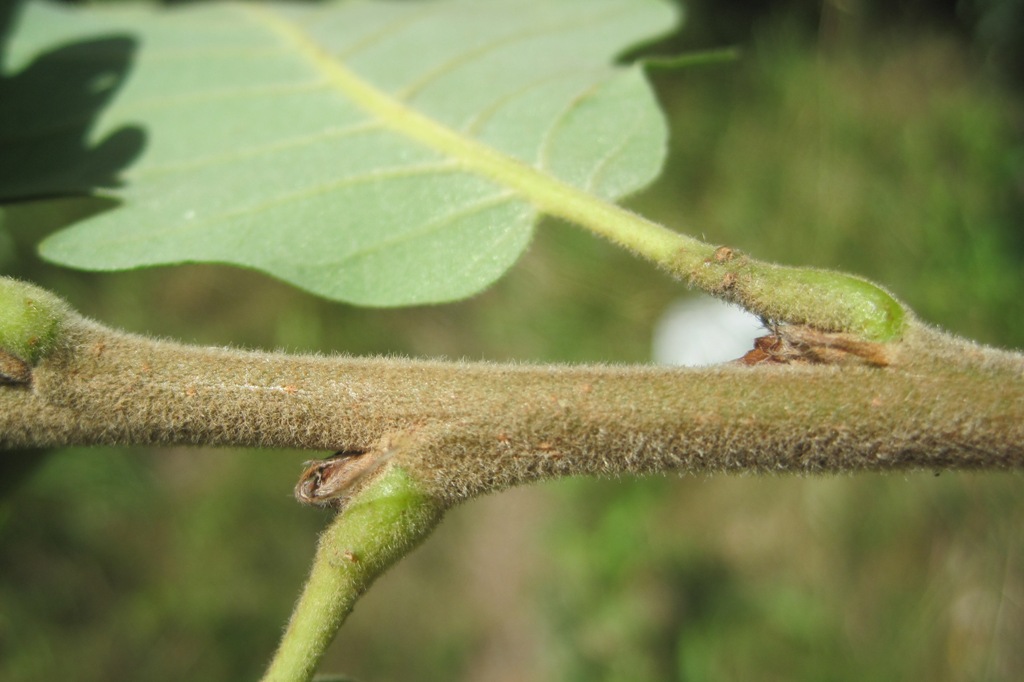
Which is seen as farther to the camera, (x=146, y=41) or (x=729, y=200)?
(x=729, y=200)

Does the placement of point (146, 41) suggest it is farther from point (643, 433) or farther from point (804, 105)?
point (804, 105)

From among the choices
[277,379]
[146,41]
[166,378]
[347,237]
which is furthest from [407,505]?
[146,41]

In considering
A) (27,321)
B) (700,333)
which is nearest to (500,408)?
(27,321)

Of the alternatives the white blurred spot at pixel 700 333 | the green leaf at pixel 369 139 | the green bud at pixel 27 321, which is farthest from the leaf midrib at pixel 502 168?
the white blurred spot at pixel 700 333

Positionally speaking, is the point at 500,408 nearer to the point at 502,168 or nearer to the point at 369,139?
the point at 502,168

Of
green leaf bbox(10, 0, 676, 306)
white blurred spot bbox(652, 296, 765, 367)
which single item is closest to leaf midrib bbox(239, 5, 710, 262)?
green leaf bbox(10, 0, 676, 306)
